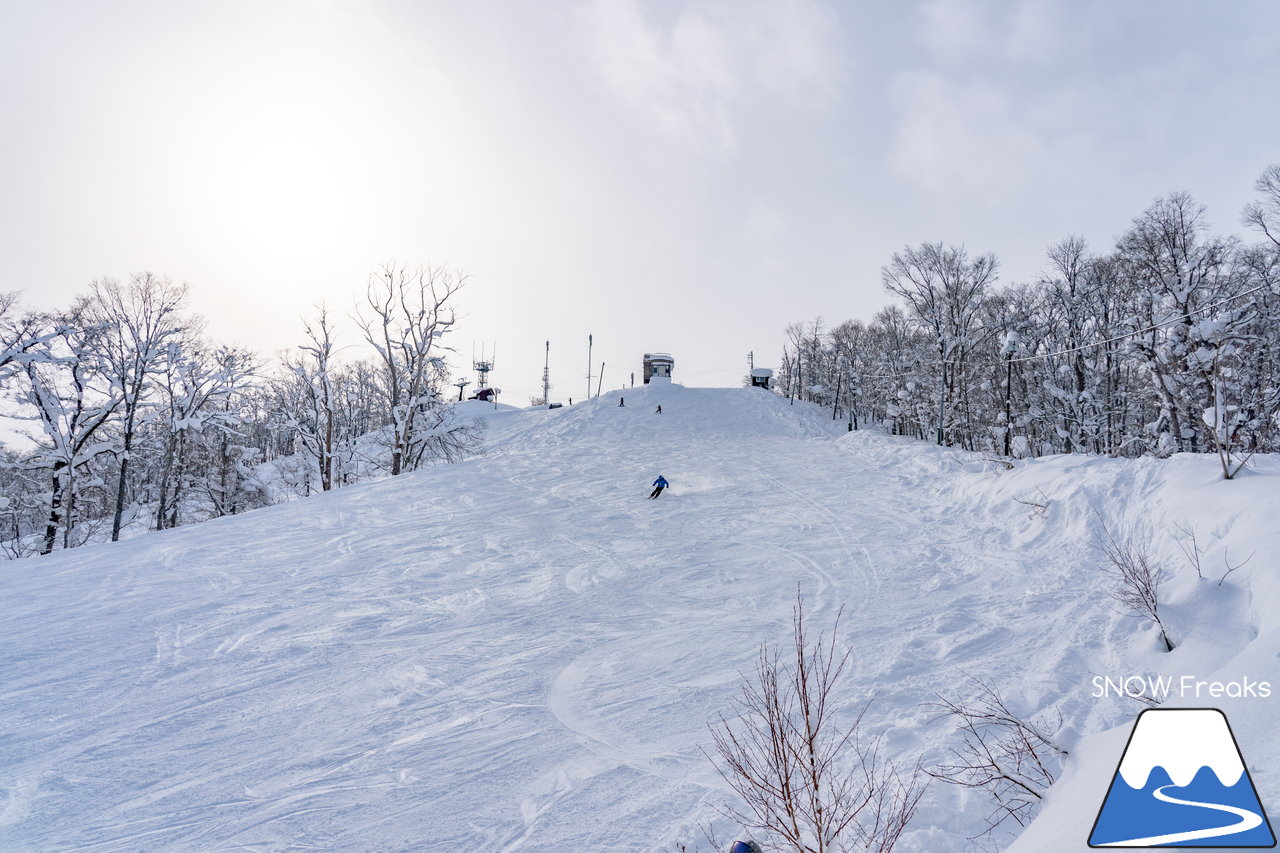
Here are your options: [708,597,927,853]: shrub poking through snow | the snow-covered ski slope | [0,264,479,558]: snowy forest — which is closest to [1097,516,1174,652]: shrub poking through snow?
the snow-covered ski slope

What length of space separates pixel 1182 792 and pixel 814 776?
1500 mm

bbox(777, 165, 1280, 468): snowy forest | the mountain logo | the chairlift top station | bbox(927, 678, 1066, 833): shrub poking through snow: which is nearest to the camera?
the mountain logo

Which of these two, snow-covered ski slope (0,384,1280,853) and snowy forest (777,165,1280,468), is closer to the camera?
snow-covered ski slope (0,384,1280,853)

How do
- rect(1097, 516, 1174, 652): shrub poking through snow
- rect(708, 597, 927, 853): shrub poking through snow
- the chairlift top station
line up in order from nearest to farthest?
1. rect(708, 597, 927, 853): shrub poking through snow
2. rect(1097, 516, 1174, 652): shrub poking through snow
3. the chairlift top station

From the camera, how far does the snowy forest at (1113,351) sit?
1569 centimetres

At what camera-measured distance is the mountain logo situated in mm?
2055

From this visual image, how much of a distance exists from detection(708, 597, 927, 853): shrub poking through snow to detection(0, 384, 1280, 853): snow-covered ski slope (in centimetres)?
23

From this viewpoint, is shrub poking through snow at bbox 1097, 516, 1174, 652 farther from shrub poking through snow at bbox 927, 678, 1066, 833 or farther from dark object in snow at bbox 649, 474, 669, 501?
dark object in snow at bbox 649, 474, 669, 501

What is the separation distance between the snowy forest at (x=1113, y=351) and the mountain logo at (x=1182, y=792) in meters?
9.77

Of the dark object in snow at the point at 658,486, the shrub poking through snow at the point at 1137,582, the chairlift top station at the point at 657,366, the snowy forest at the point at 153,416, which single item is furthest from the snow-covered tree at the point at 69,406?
the chairlift top station at the point at 657,366

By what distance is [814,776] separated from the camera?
9.80 ft

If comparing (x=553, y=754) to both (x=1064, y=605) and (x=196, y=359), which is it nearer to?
(x=1064, y=605)

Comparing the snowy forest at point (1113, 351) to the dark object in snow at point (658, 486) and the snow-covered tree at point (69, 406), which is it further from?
the snow-covered tree at point (69, 406)

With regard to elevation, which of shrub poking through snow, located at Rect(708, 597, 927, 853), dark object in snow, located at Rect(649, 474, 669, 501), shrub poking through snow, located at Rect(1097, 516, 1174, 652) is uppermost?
dark object in snow, located at Rect(649, 474, 669, 501)
